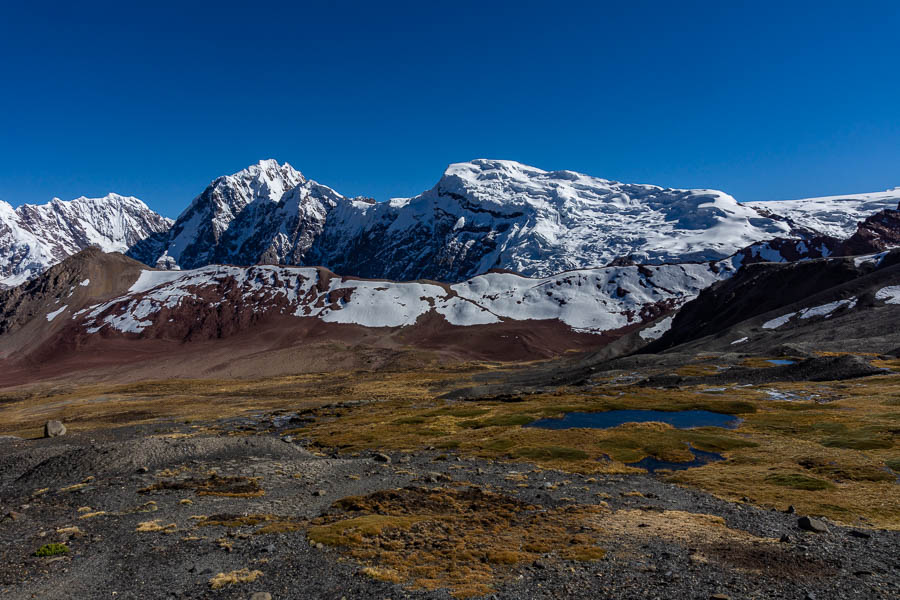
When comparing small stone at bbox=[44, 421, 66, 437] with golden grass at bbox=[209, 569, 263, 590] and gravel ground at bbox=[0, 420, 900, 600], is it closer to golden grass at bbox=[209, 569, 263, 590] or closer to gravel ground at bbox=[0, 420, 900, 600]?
gravel ground at bbox=[0, 420, 900, 600]

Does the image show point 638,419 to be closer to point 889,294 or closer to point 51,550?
→ point 51,550

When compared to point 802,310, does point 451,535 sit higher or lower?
lower

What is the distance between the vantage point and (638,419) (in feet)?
241

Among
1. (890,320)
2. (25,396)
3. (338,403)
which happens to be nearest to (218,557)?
(338,403)

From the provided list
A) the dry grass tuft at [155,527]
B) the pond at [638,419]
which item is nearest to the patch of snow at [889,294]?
the pond at [638,419]

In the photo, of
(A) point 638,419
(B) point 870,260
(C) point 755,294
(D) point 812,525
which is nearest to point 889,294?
(B) point 870,260

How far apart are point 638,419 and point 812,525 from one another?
47.1 metres

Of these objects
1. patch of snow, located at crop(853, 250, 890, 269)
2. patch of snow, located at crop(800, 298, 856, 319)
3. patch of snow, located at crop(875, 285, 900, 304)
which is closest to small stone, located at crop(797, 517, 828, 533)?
patch of snow, located at crop(875, 285, 900, 304)

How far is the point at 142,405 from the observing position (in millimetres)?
123250

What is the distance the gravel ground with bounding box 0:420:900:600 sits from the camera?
68.8 ft

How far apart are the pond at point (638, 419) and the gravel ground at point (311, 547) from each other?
88.5 ft

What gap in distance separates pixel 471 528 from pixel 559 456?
25675 millimetres

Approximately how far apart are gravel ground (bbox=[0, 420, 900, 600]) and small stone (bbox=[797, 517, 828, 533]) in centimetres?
39

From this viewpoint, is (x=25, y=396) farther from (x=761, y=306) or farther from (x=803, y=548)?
(x=761, y=306)
